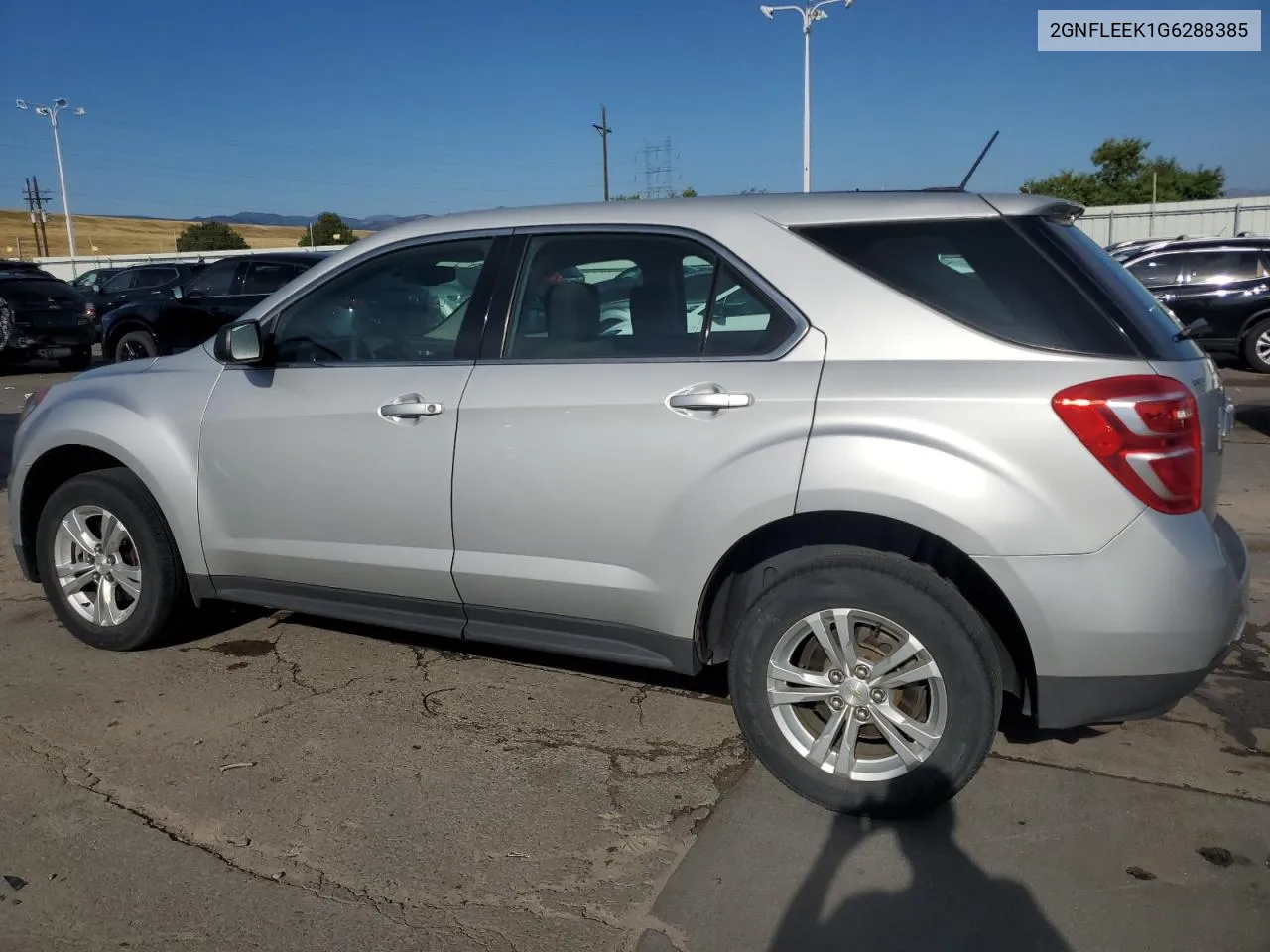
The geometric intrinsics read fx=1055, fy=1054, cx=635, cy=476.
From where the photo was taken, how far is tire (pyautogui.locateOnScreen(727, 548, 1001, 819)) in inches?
116

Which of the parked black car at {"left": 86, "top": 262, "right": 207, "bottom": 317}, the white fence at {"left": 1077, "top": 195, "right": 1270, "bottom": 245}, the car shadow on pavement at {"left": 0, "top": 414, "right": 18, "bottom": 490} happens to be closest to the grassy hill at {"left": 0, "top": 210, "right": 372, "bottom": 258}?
the parked black car at {"left": 86, "top": 262, "right": 207, "bottom": 317}

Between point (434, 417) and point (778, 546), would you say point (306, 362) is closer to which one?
point (434, 417)

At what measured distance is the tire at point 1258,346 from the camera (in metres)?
13.9

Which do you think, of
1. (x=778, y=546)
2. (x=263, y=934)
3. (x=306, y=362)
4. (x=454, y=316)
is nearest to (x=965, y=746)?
(x=778, y=546)

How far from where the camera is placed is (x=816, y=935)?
2.61 meters

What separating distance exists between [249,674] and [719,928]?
2.48 meters

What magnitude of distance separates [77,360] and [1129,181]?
51.8 metres

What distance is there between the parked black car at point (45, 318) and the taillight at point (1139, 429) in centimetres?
1685

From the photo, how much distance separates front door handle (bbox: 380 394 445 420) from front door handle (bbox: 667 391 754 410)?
891 mm

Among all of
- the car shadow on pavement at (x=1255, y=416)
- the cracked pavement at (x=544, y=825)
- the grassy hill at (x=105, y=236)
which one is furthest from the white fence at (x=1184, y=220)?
the grassy hill at (x=105, y=236)

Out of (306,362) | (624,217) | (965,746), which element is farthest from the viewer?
(306,362)

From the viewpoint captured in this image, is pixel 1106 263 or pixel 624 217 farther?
pixel 624 217

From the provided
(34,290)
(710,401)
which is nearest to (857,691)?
(710,401)

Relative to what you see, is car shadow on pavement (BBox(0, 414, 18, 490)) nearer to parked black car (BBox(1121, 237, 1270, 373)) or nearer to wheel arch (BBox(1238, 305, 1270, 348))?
parked black car (BBox(1121, 237, 1270, 373))
